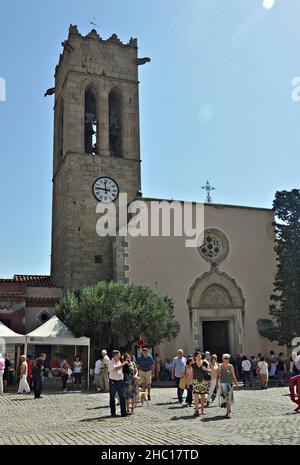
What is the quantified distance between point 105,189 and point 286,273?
1073 centimetres

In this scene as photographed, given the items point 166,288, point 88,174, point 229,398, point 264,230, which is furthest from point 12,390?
point 264,230

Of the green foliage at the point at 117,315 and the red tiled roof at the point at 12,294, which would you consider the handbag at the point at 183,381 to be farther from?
the red tiled roof at the point at 12,294

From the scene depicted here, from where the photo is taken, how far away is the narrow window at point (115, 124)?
1206 inches

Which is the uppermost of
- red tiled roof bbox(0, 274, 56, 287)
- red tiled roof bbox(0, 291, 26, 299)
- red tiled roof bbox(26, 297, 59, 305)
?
red tiled roof bbox(0, 274, 56, 287)

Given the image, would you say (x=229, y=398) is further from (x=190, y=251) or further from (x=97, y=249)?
(x=97, y=249)

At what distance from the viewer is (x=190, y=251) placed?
83.8 ft

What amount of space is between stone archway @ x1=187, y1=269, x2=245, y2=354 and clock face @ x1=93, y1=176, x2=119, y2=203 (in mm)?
7126

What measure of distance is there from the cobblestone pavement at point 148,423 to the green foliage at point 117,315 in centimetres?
533

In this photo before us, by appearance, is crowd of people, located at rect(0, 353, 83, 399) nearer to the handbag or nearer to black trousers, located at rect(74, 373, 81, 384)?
black trousers, located at rect(74, 373, 81, 384)

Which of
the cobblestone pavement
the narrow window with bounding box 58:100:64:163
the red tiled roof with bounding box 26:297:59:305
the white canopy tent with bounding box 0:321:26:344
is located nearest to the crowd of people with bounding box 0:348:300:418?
the cobblestone pavement

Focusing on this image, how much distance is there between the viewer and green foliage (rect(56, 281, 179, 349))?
67.4ft

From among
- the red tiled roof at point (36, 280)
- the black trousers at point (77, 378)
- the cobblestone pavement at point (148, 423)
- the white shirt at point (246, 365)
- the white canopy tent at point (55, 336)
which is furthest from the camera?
the red tiled roof at point (36, 280)

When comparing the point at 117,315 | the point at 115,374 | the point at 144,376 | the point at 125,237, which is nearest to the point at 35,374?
the point at 144,376

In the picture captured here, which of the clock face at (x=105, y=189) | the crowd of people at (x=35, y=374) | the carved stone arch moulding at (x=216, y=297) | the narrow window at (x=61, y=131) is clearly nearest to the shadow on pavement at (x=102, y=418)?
the crowd of people at (x=35, y=374)
